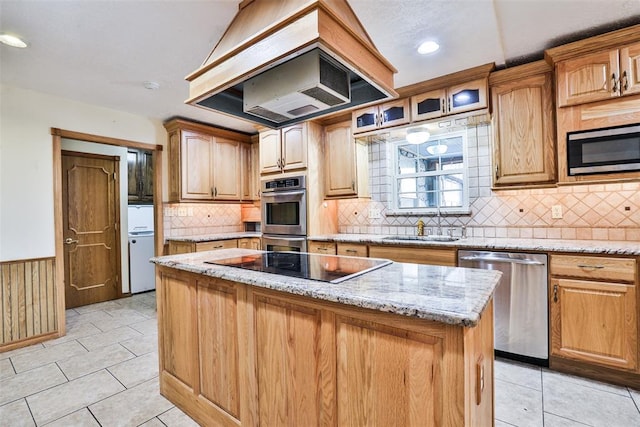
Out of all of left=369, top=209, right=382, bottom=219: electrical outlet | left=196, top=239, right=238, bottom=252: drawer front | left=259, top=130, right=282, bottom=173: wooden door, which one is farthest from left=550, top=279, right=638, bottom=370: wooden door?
left=196, top=239, right=238, bottom=252: drawer front

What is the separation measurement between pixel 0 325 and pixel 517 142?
503 centimetres

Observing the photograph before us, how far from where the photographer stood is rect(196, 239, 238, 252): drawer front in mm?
3907

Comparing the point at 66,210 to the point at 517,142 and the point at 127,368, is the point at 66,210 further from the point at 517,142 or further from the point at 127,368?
the point at 517,142

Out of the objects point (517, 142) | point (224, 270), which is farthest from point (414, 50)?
point (224, 270)

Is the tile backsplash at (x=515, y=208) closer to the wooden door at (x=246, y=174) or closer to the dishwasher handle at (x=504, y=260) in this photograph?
the dishwasher handle at (x=504, y=260)

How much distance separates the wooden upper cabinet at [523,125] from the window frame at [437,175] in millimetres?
429

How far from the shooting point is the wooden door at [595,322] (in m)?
2.13

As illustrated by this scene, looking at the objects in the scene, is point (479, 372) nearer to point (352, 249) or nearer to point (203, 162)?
point (352, 249)

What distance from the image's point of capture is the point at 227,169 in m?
4.69

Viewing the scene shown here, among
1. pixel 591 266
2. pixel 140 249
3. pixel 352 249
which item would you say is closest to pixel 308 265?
pixel 352 249

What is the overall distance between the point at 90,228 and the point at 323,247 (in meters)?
3.43

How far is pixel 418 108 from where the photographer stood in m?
3.13

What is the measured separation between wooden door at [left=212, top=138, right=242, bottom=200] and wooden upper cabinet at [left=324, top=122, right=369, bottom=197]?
61.9 inches

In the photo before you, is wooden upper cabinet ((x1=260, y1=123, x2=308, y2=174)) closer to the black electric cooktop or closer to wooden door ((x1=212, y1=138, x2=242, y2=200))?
wooden door ((x1=212, y1=138, x2=242, y2=200))
